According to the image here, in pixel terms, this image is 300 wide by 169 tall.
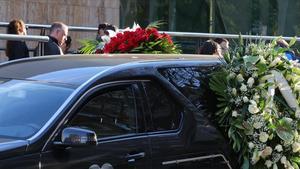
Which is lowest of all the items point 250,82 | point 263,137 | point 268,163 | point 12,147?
point 268,163

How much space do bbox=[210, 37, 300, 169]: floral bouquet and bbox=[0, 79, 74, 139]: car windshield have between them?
168cm

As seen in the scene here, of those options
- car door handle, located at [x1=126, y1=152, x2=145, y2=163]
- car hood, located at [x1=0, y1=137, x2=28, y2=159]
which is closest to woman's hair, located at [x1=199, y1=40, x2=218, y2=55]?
car door handle, located at [x1=126, y1=152, x2=145, y2=163]

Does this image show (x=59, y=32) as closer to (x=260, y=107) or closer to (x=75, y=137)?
(x=260, y=107)

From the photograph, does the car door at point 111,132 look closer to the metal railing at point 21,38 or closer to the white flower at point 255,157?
the white flower at point 255,157

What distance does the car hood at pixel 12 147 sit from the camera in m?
4.30

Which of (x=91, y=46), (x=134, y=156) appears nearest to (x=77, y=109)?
(x=134, y=156)

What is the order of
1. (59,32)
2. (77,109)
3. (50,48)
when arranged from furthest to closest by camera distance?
(59,32) < (50,48) < (77,109)

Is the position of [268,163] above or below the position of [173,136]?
below

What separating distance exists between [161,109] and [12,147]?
147 centimetres

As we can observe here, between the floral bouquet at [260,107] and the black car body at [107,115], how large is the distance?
0.17 meters

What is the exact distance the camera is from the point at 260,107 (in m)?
6.02

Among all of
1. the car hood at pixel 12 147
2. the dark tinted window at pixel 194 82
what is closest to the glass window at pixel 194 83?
the dark tinted window at pixel 194 82

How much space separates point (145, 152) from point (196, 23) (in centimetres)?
1617

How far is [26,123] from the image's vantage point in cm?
471
